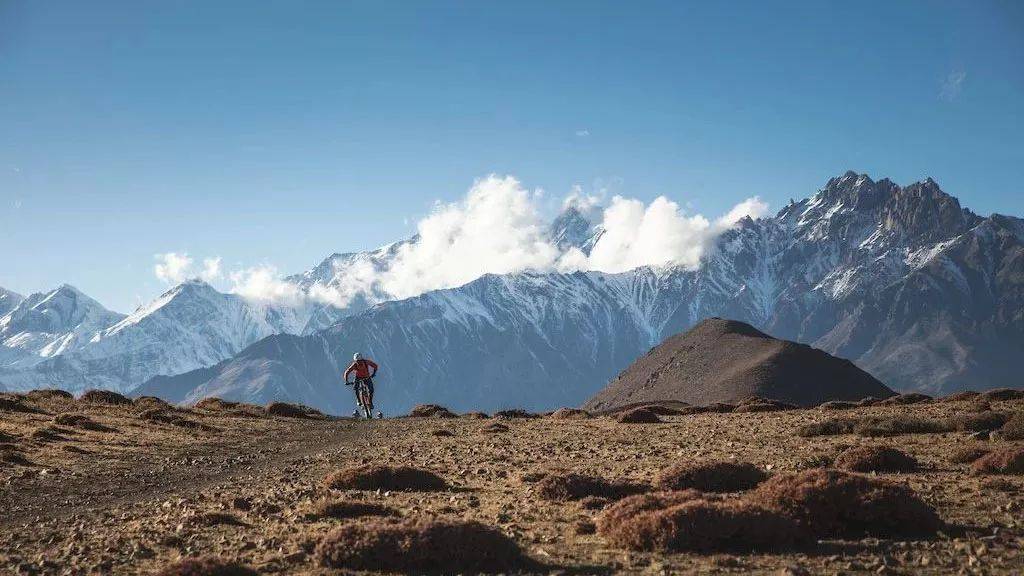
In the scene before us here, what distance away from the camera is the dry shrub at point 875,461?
22375 mm

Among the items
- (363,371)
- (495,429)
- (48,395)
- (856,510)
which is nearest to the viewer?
(856,510)

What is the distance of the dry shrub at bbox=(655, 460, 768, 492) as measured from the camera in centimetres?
1916

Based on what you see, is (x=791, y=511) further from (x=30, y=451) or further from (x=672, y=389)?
(x=672, y=389)

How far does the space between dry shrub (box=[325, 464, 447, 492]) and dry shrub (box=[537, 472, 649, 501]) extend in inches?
130

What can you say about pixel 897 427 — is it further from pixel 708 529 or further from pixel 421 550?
pixel 421 550

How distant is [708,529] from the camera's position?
13078mm

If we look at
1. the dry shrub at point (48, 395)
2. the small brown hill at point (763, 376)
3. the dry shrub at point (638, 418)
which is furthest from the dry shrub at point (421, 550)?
the small brown hill at point (763, 376)

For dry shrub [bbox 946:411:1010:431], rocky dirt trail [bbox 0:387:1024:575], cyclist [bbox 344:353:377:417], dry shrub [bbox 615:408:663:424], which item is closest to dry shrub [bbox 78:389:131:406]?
rocky dirt trail [bbox 0:387:1024:575]

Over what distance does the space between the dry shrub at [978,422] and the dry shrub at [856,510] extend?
2146 cm

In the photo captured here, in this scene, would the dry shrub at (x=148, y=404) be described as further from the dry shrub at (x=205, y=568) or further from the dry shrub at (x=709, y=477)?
the dry shrub at (x=205, y=568)

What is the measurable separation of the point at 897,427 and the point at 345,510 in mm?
24814

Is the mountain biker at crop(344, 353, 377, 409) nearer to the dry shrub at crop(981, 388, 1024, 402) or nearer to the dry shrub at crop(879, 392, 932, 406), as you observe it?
the dry shrub at crop(879, 392, 932, 406)

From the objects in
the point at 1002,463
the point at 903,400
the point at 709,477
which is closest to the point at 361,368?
the point at 709,477

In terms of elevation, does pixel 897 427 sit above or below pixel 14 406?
below
